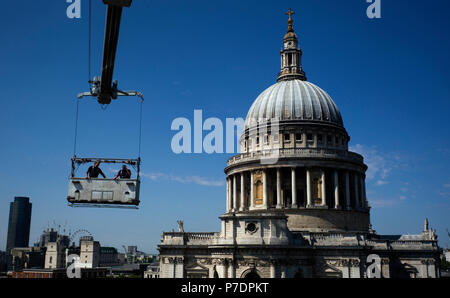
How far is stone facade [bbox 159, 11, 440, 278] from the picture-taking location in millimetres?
51594

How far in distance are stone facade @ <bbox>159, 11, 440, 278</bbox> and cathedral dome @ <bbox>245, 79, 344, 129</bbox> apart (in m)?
0.16

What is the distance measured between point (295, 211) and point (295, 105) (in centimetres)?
1761

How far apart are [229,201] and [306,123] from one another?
17455 mm

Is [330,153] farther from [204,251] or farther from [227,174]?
[204,251]

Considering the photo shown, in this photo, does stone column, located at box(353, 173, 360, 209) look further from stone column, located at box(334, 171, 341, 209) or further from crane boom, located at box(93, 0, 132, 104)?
crane boom, located at box(93, 0, 132, 104)

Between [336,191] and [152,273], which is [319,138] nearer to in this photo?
[336,191]

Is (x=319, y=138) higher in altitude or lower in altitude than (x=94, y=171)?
higher

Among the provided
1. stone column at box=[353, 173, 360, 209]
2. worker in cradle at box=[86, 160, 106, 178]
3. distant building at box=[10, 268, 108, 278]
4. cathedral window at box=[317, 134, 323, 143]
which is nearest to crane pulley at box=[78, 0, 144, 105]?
worker in cradle at box=[86, 160, 106, 178]

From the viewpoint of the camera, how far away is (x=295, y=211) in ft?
200

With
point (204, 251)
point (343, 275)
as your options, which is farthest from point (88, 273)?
point (343, 275)

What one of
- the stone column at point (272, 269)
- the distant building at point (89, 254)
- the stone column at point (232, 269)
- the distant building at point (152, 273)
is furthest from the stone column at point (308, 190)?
the distant building at point (89, 254)

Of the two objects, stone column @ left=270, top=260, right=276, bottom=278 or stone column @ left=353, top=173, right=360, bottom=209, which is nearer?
stone column @ left=270, top=260, right=276, bottom=278

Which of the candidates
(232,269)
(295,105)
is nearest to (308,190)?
(295,105)
